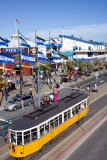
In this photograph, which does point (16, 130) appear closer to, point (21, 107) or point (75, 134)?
point (75, 134)

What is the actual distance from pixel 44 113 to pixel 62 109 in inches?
78.1

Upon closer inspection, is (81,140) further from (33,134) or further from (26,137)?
(26,137)

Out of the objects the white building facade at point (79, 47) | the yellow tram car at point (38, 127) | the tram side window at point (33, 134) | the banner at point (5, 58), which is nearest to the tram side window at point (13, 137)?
the yellow tram car at point (38, 127)

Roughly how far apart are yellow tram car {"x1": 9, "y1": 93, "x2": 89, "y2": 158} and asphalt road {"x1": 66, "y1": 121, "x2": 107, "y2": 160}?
7.00 feet

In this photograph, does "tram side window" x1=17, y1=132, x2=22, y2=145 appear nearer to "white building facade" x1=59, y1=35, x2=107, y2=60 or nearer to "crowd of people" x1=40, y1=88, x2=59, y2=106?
"crowd of people" x1=40, y1=88, x2=59, y2=106

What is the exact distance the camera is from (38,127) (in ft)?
40.1

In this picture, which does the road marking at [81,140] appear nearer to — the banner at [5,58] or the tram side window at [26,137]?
the tram side window at [26,137]

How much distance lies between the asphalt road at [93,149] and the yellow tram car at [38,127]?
213 centimetres

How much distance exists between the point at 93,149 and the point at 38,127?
4.41 metres

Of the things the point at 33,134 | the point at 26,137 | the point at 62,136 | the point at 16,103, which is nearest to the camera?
the point at 26,137

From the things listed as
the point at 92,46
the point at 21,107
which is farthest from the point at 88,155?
the point at 92,46

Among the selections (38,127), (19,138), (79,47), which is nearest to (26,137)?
(19,138)

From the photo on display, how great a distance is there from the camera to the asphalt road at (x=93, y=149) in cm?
1220

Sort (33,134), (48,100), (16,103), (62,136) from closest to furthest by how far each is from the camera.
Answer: (33,134)
(62,136)
(16,103)
(48,100)
